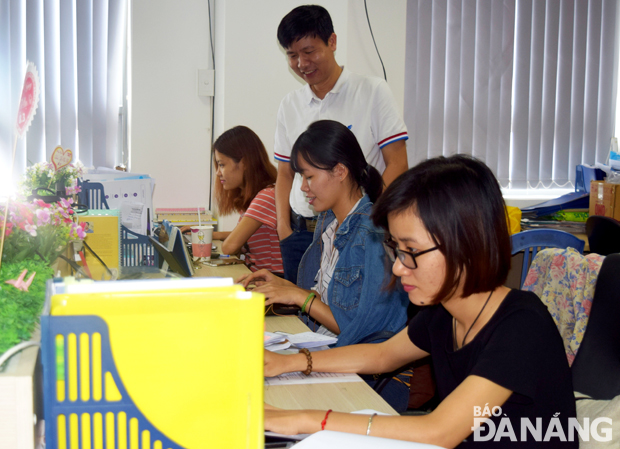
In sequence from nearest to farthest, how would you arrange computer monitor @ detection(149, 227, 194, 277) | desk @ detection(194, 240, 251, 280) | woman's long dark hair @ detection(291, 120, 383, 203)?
1. computer monitor @ detection(149, 227, 194, 277)
2. woman's long dark hair @ detection(291, 120, 383, 203)
3. desk @ detection(194, 240, 251, 280)

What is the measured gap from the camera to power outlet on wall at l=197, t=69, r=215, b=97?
3521mm

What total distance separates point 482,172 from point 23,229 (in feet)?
2.66

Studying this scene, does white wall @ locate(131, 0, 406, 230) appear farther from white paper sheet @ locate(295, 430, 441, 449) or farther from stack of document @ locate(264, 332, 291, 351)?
white paper sheet @ locate(295, 430, 441, 449)

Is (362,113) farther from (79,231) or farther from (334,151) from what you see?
(79,231)

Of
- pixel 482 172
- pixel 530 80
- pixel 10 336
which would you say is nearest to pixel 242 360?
pixel 10 336

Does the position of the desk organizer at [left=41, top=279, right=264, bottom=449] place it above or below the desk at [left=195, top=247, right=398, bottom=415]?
above

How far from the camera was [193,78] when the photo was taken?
3.55 metres

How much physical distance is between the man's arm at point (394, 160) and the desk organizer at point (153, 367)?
183cm

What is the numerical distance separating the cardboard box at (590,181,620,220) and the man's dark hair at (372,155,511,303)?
8.88 feet

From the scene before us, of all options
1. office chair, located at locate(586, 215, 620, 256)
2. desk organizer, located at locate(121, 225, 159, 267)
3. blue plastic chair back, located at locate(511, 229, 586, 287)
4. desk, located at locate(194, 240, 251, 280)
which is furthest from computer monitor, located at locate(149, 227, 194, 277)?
office chair, located at locate(586, 215, 620, 256)

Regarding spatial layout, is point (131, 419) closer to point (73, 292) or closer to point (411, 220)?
point (73, 292)

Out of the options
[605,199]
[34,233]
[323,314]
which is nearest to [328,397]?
[323,314]

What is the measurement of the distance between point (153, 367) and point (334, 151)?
1229 millimetres

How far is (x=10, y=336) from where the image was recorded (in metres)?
0.61
